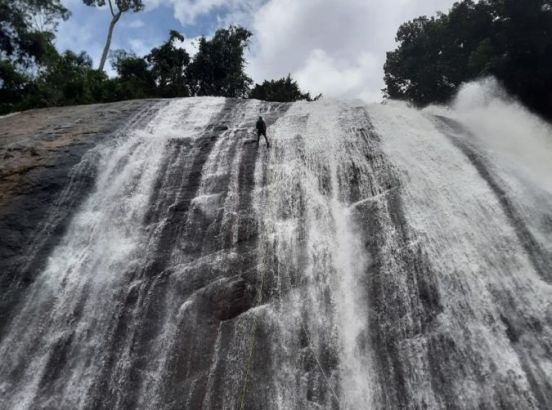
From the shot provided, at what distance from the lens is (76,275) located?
29.1 ft

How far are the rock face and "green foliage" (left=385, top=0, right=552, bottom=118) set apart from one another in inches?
412

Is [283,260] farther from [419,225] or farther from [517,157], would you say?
[517,157]

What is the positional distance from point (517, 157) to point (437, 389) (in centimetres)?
783

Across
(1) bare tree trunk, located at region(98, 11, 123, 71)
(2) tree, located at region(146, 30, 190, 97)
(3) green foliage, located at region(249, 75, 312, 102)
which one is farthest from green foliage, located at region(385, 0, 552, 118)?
(1) bare tree trunk, located at region(98, 11, 123, 71)

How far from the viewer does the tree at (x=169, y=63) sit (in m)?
28.4

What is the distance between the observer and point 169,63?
29.8 meters

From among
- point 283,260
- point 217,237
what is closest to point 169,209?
point 217,237

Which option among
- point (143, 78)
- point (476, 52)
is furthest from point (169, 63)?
point (476, 52)

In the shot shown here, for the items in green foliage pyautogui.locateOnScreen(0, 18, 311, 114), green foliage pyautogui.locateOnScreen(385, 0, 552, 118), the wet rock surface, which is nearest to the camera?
the wet rock surface

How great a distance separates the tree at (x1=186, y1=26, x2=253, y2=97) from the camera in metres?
29.9

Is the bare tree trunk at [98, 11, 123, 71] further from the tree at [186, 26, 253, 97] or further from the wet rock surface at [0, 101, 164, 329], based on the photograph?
the wet rock surface at [0, 101, 164, 329]

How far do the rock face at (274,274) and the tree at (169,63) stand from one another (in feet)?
54.5

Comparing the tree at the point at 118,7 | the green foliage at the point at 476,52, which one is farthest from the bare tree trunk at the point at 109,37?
the green foliage at the point at 476,52

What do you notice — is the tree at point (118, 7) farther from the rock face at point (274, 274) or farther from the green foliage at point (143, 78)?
the rock face at point (274, 274)
